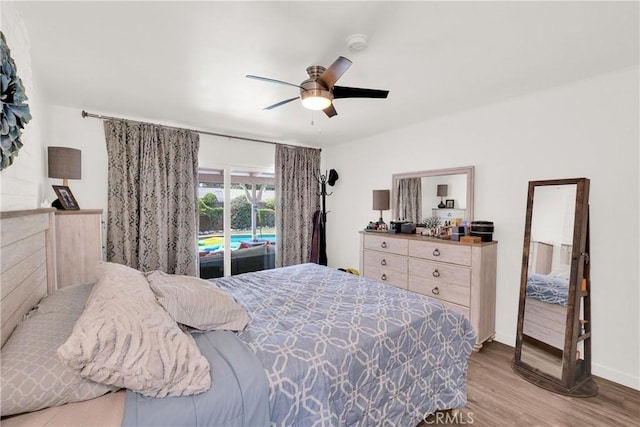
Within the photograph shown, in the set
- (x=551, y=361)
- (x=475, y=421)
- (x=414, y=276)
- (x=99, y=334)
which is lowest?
(x=475, y=421)

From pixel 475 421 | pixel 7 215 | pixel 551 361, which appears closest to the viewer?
pixel 7 215

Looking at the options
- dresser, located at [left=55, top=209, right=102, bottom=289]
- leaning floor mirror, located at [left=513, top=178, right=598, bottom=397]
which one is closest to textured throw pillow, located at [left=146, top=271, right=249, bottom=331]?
dresser, located at [left=55, top=209, right=102, bottom=289]

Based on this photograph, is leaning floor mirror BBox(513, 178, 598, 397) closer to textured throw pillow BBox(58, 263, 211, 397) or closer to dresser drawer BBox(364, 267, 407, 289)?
dresser drawer BBox(364, 267, 407, 289)

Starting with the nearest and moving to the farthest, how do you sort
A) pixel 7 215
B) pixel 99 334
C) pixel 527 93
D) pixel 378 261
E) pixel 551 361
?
1. pixel 99 334
2. pixel 7 215
3. pixel 551 361
4. pixel 527 93
5. pixel 378 261

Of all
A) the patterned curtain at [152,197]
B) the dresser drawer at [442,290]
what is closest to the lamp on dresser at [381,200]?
the dresser drawer at [442,290]

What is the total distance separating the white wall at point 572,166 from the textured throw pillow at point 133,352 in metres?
3.03

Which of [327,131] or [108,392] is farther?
[327,131]

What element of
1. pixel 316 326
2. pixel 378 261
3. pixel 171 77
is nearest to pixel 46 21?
pixel 171 77

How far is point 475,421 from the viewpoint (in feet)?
6.19

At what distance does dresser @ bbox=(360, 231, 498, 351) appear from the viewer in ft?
9.11

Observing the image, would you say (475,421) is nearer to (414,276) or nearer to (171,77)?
(414,276)

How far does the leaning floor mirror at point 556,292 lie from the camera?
2.23m

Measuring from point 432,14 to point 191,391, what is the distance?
2128 millimetres

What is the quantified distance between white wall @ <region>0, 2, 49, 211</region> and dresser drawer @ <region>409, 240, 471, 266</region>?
10.5 feet
